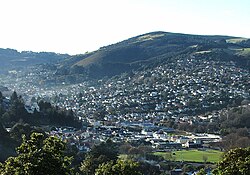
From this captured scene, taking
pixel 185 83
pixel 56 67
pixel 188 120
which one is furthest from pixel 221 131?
pixel 56 67

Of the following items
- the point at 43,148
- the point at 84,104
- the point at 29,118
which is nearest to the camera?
the point at 43,148

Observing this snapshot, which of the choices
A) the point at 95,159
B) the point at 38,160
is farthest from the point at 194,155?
the point at 38,160

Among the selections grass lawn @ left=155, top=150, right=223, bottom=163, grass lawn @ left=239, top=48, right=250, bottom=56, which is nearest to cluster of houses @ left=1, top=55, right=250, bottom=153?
grass lawn @ left=155, top=150, right=223, bottom=163

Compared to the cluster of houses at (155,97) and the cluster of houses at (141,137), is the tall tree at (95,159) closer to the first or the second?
the cluster of houses at (141,137)

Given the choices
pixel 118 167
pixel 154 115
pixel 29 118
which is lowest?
pixel 154 115

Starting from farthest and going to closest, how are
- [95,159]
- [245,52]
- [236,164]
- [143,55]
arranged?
[143,55] < [245,52] < [95,159] < [236,164]

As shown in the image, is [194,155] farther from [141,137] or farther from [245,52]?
[245,52]

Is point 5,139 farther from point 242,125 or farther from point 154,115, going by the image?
point 154,115

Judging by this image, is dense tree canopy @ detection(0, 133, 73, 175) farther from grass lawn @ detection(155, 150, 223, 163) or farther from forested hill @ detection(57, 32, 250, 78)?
forested hill @ detection(57, 32, 250, 78)
